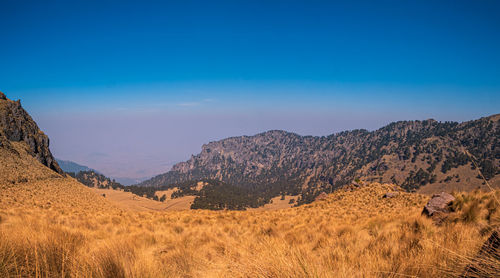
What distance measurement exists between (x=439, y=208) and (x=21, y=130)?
8203 centimetres

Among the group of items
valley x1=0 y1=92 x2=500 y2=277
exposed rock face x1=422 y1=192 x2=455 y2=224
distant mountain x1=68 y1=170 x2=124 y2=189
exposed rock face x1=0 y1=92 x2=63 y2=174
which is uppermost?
exposed rock face x1=0 y1=92 x2=63 y2=174

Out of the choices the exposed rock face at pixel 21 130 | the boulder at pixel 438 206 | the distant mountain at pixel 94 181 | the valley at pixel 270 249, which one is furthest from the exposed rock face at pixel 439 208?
the distant mountain at pixel 94 181

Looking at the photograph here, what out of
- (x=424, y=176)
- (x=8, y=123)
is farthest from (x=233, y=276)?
(x=424, y=176)

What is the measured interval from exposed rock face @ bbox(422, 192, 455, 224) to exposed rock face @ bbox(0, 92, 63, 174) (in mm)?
68802

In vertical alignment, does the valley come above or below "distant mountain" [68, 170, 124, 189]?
above

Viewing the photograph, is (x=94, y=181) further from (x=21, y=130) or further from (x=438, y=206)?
(x=438, y=206)

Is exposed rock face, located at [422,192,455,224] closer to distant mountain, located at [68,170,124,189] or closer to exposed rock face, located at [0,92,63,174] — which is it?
exposed rock face, located at [0,92,63,174]

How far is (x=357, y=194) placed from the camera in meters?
29.1

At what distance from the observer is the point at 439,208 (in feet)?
30.5

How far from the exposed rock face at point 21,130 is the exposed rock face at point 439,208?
68.8 meters

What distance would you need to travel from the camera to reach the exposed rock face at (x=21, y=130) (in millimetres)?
54469

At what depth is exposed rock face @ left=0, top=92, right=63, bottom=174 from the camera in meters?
54.5

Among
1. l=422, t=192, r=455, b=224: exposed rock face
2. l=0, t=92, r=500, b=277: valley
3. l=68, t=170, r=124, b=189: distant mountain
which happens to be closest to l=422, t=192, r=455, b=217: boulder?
l=422, t=192, r=455, b=224: exposed rock face

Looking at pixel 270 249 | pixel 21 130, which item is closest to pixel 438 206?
pixel 270 249
